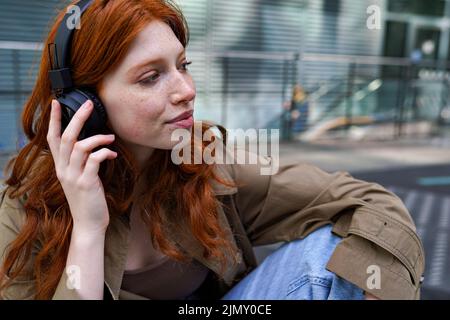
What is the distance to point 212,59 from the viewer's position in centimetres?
734

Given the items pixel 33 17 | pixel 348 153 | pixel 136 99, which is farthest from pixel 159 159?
pixel 33 17

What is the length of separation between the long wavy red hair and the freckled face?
32 mm

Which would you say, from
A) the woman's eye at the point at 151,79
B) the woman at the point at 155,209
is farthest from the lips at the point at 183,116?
the woman's eye at the point at 151,79

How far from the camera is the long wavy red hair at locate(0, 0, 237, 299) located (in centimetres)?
117

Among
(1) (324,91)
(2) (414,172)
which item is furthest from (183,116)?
(1) (324,91)

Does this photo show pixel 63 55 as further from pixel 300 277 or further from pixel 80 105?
pixel 300 277

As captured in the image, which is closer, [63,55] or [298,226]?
[63,55]

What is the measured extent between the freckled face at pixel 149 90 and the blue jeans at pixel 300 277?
557 mm

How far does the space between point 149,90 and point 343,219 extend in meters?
0.76

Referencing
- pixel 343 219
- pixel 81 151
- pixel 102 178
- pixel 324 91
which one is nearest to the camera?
pixel 81 151

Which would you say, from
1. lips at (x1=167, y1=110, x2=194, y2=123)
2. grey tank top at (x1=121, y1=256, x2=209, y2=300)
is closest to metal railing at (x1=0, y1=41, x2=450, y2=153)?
grey tank top at (x1=121, y1=256, x2=209, y2=300)

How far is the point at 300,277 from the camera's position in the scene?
136cm
